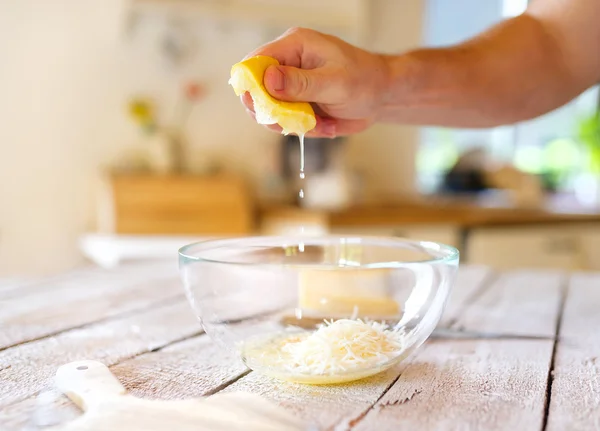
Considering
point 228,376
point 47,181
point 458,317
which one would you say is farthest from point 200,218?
point 228,376

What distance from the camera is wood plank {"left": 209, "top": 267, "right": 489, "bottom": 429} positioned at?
0.51 meters

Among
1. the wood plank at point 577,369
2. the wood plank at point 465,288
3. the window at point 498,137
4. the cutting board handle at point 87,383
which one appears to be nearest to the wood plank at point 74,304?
the cutting board handle at point 87,383

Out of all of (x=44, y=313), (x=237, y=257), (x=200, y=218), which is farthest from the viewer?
(x=200, y=218)

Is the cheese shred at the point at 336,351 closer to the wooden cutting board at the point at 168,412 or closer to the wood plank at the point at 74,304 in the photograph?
the wooden cutting board at the point at 168,412

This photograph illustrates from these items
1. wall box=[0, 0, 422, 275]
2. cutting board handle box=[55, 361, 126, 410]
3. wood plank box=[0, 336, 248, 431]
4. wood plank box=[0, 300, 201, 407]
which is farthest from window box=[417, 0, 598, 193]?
cutting board handle box=[55, 361, 126, 410]

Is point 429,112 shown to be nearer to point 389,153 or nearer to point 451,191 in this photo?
point 389,153

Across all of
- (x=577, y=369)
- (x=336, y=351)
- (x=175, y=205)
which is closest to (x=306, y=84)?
(x=336, y=351)

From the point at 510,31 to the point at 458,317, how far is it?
1.55 ft

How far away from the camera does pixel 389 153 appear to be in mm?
2713

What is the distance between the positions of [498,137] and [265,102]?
2.69 meters

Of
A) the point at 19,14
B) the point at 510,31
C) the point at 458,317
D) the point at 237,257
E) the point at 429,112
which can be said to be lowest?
the point at 458,317

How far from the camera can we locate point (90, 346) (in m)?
0.72

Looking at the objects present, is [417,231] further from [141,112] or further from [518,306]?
[518,306]

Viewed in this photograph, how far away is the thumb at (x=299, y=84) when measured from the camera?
0.68 metres
